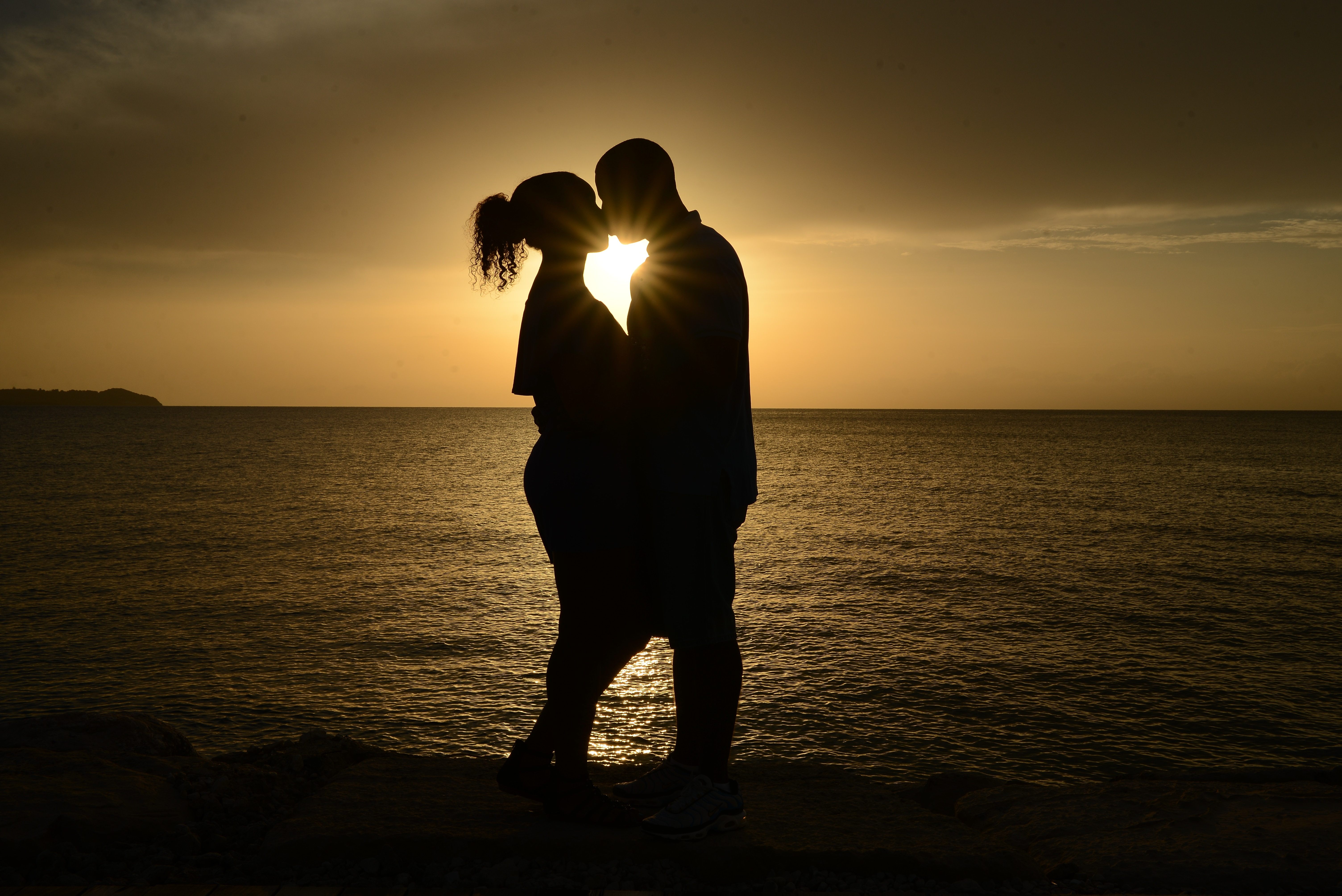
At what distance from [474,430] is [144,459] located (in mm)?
93000

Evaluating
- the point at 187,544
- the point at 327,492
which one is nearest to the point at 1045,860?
the point at 187,544

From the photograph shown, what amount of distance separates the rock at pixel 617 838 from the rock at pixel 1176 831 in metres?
0.39

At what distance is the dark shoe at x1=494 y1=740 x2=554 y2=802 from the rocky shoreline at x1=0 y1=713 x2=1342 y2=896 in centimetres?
12

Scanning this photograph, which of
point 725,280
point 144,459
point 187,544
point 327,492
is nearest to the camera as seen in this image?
point 725,280

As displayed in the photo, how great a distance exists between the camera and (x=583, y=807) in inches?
126

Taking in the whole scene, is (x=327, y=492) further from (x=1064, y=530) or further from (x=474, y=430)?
(x=474, y=430)

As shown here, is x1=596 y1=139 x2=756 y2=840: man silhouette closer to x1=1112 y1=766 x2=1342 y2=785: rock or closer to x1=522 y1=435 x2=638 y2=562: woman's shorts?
x1=522 y1=435 x2=638 y2=562: woman's shorts

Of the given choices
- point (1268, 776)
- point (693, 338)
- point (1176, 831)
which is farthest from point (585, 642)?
point (1268, 776)

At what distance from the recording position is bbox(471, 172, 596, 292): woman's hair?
3135 mm

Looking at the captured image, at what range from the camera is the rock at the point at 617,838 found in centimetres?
296

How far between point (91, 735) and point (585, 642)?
160 inches

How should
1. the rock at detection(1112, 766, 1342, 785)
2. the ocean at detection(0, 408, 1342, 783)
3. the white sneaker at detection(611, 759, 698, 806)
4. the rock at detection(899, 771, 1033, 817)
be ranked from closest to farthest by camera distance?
the white sneaker at detection(611, 759, 698, 806)
the rock at detection(899, 771, 1033, 817)
the rock at detection(1112, 766, 1342, 785)
the ocean at detection(0, 408, 1342, 783)

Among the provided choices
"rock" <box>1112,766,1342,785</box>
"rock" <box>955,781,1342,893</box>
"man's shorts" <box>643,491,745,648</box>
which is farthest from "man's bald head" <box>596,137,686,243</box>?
"rock" <box>1112,766,1342,785</box>

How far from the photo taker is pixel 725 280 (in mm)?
2955
